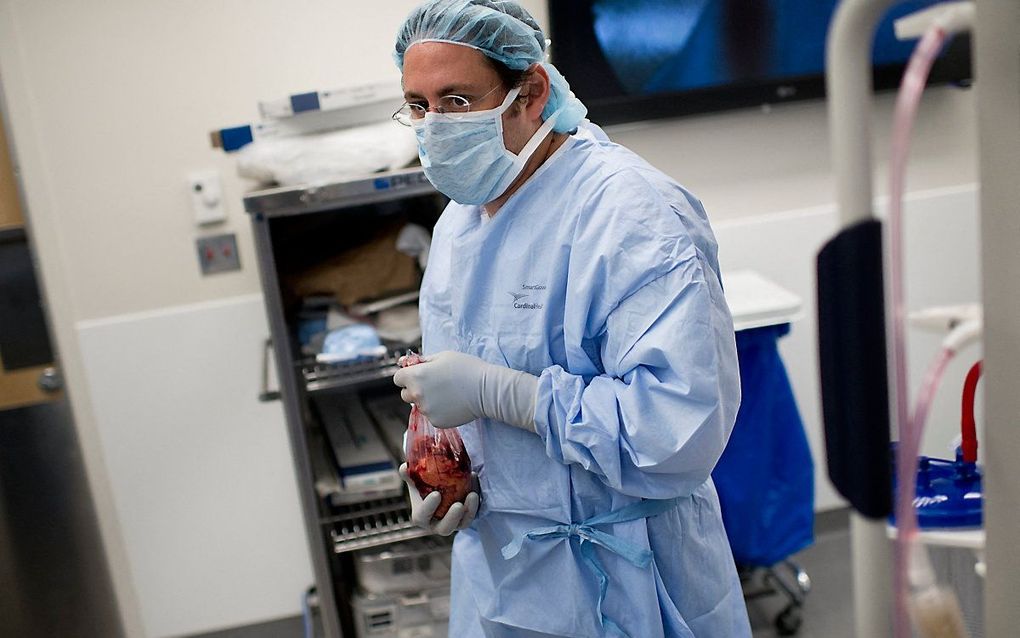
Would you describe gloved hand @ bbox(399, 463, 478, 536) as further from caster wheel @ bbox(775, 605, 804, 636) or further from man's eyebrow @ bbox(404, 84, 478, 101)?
caster wheel @ bbox(775, 605, 804, 636)

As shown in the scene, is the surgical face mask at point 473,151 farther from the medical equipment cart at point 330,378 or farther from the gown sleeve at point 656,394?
the medical equipment cart at point 330,378

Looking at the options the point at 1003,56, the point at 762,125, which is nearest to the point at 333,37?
the point at 762,125

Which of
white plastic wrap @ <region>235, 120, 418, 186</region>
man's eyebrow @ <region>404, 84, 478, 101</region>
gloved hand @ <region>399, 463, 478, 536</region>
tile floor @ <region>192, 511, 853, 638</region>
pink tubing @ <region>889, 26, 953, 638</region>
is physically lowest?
tile floor @ <region>192, 511, 853, 638</region>

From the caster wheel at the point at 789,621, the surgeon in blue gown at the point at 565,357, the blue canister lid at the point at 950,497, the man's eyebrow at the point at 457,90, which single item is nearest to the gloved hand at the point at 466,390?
the surgeon in blue gown at the point at 565,357

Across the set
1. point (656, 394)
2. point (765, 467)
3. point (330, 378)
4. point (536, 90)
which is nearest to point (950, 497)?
point (656, 394)

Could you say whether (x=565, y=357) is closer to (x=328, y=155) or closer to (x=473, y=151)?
(x=473, y=151)

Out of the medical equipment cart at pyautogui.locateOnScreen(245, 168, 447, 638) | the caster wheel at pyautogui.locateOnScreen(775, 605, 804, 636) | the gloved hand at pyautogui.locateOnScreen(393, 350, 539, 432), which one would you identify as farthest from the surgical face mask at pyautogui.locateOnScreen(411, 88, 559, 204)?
the caster wheel at pyautogui.locateOnScreen(775, 605, 804, 636)

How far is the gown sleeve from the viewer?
1.07m

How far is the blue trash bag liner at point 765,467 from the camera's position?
2219 mm

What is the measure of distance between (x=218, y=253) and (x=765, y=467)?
1.53 meters

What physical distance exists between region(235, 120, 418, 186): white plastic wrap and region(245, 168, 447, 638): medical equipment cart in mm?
51

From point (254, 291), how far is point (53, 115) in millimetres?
652

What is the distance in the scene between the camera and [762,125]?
2.57 m

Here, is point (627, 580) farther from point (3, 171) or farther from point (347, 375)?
point (3, 171)
